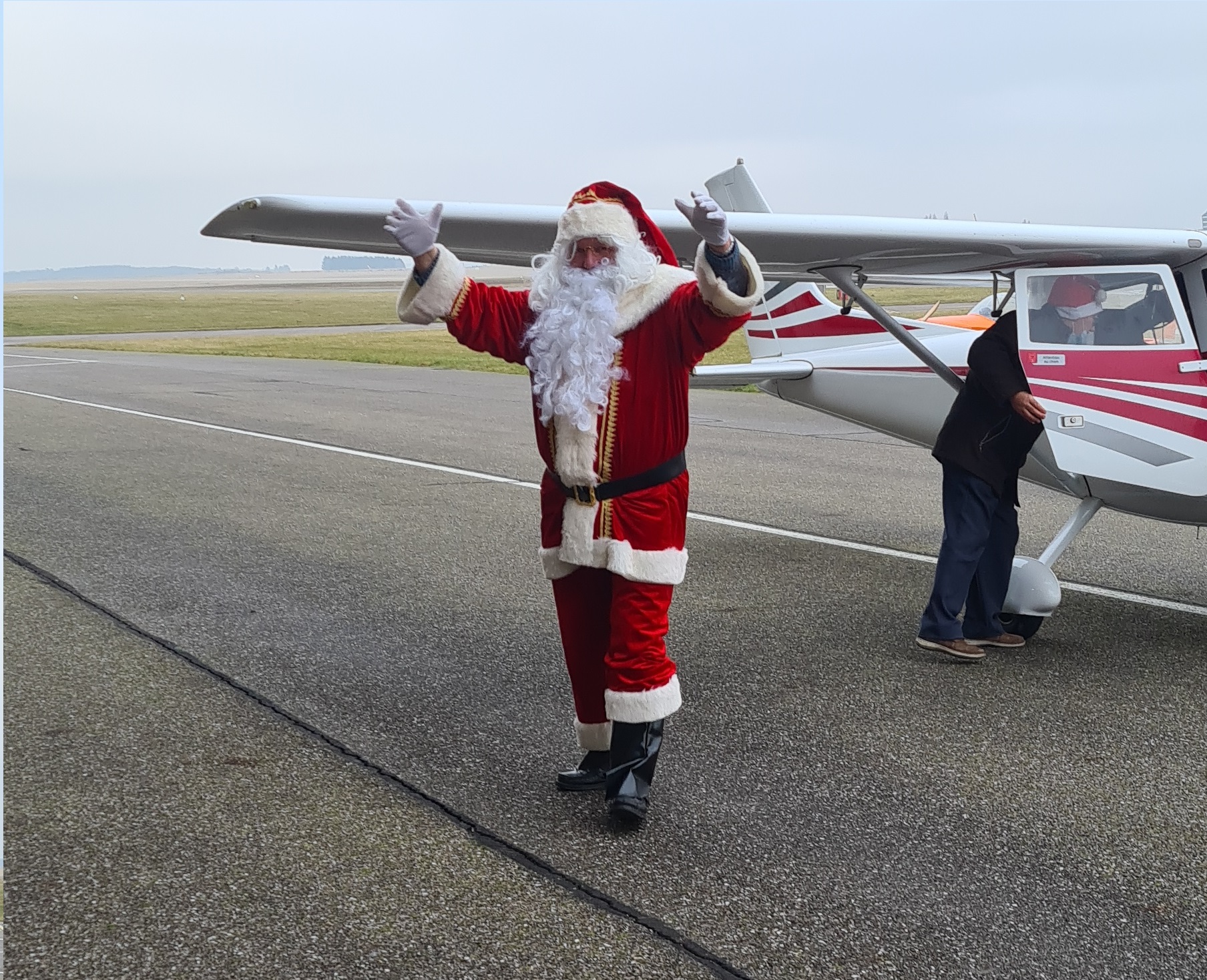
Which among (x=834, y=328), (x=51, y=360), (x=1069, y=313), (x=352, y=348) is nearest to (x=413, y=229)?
(x=1069, y=313)

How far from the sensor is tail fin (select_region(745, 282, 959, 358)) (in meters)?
8.15

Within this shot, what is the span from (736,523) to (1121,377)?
319 cm

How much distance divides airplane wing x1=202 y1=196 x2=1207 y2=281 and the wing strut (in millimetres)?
75

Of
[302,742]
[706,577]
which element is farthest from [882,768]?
[706,577]

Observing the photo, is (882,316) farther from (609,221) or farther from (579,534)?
(579,534)

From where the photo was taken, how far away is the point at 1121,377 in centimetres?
Result: 513

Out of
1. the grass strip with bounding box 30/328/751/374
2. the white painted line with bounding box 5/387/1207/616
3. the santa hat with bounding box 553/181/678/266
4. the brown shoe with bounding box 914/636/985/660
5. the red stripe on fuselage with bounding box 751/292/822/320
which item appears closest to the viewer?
the santa hat with bounding box 553/181/678/266

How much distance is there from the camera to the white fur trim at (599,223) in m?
3.46

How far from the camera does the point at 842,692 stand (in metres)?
4.59

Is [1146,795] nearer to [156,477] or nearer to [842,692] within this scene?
[842,692]

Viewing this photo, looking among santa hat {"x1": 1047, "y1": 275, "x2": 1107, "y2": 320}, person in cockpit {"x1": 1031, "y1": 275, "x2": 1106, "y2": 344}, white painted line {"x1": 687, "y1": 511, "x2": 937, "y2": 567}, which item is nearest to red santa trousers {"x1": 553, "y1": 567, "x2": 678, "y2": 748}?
person in cockpit {"x1": 1031, "y1": 275, "x2": 1106, "y2": 344}

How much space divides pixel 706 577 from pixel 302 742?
2902 mm

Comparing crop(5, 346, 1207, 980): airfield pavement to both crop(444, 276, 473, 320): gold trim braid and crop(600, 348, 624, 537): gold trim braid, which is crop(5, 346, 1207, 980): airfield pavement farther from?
crop(444, 276, 473, 320): gold trim braid

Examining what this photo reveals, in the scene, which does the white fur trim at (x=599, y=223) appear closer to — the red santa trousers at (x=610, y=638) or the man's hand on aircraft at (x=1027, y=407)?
the red santa trousers at (x=610, y=638)
